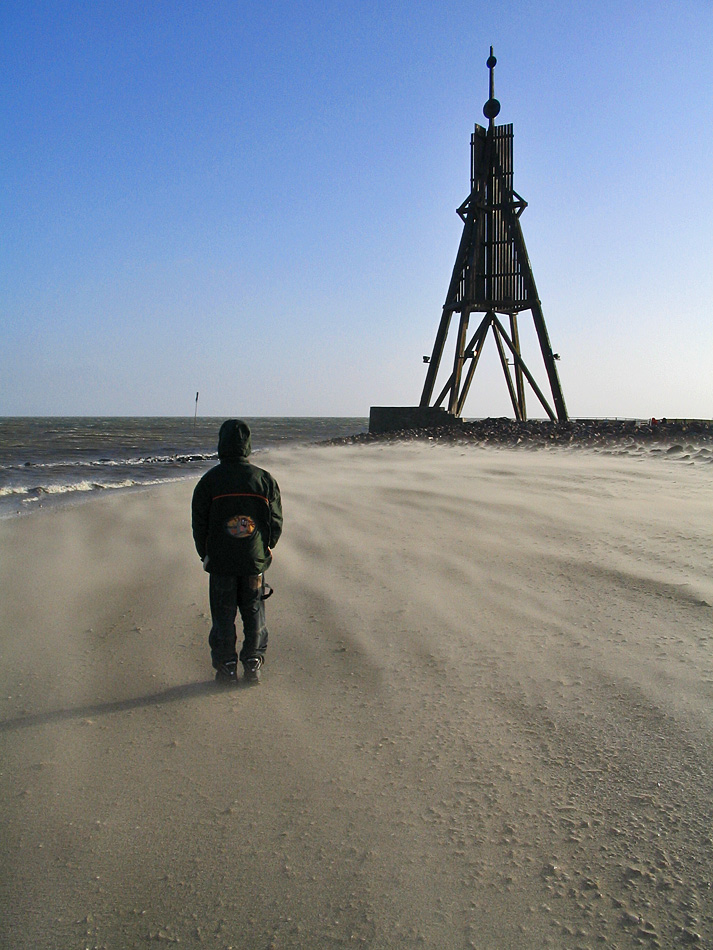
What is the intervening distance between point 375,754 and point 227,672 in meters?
1.18

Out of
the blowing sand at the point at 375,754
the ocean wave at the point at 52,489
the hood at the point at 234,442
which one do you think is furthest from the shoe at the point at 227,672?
the ocean wave at the point at 52,489

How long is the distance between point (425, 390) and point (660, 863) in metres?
19.0

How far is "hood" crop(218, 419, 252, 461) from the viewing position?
4.33 metres

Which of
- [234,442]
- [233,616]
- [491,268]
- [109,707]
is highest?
[491,268]

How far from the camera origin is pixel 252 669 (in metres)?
4.14

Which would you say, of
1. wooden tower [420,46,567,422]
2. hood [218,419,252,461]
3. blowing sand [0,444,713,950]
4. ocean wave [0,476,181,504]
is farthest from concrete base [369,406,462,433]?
hood [218,419,252,461]

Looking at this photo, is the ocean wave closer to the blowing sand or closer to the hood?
the blowing sand

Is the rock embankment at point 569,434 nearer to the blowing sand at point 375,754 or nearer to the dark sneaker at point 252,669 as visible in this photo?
the blowing sand at point 375,754

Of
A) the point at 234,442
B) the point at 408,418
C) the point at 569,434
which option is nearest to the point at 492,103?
the point at 408,418

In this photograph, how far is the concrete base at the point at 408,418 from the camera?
20.4 m

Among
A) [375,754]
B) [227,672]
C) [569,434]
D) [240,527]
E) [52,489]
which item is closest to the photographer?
[375,754]

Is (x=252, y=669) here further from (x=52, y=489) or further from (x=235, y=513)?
(x=52, y=489)

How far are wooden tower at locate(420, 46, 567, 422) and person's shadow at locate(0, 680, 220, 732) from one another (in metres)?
16.9

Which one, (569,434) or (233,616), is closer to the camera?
(233,616)
